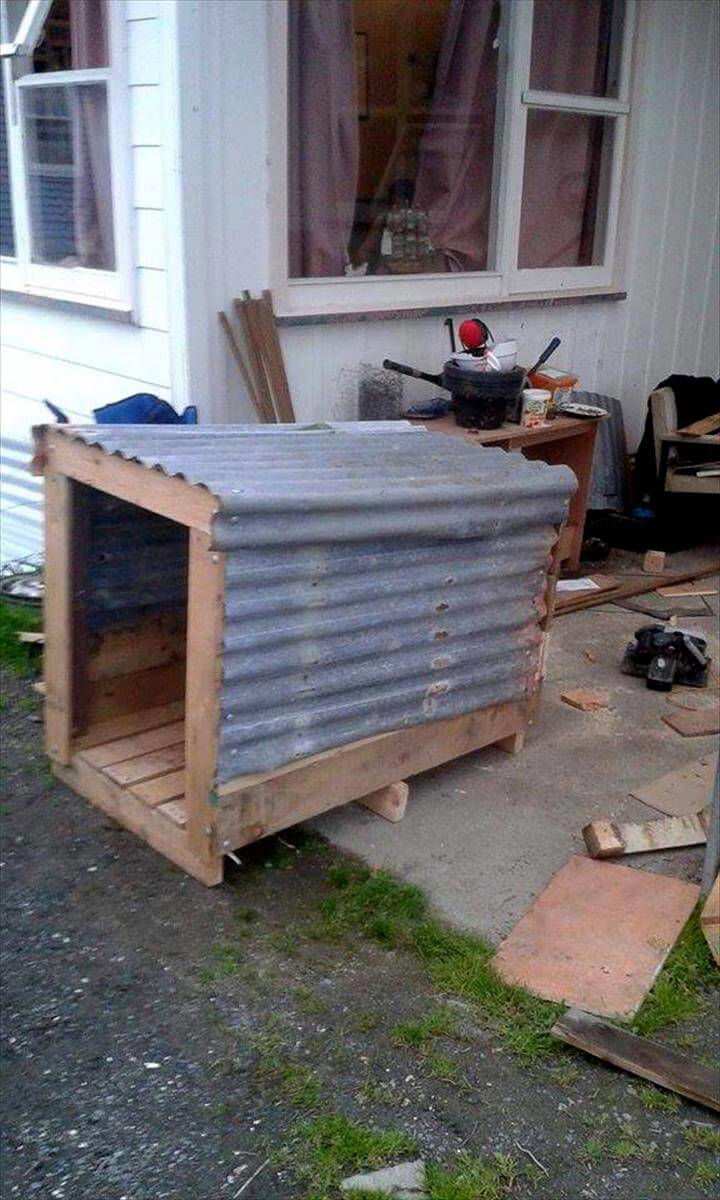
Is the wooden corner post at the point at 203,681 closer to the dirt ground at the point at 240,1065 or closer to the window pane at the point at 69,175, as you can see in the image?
the dirt ground at the point at 240,1065

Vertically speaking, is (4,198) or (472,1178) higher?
(4,198)

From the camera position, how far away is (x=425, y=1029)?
2506mm

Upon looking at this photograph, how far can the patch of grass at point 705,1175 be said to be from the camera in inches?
84.3

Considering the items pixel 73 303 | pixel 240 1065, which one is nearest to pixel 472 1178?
pixel 240 1065

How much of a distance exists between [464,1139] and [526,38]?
4.96 metres

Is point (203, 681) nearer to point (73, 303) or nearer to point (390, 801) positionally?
point (390, 801)

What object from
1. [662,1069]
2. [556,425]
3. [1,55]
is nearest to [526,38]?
[556,425]

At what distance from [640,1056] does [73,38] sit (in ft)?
14.2

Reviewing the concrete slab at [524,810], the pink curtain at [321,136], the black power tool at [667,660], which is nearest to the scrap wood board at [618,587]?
the black power tool at [667,660]

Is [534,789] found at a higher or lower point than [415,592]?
lower

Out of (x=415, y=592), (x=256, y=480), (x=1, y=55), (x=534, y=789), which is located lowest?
(x=534, y=789)

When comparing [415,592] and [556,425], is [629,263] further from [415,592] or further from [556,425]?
[415,592]

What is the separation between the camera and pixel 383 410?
4.99 metres

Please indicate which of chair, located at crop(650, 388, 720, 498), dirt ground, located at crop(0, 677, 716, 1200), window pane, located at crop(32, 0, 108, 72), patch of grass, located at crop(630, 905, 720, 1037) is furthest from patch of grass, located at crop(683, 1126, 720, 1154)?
window pane, located at crop(32, 0, 108, 72)
